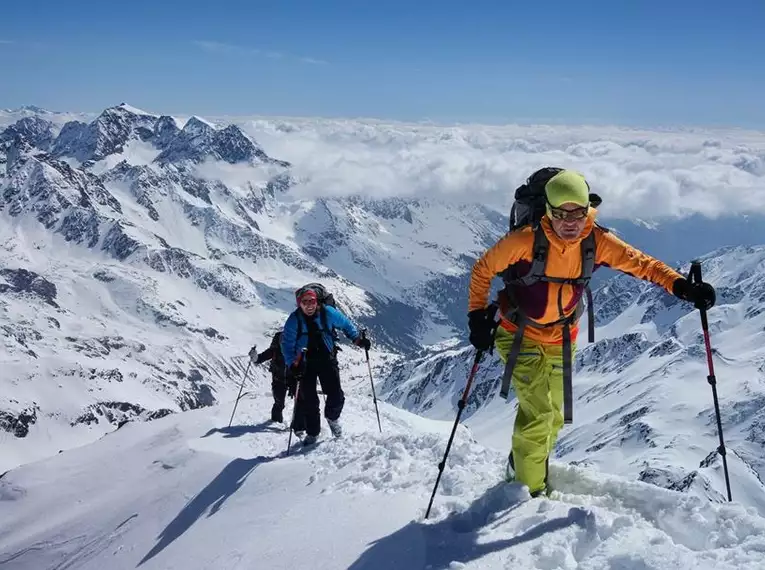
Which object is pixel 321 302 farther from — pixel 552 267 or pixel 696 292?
pixel 696 292

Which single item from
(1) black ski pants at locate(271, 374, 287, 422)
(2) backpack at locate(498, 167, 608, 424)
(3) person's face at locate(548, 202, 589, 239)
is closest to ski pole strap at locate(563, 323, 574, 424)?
(2) backpack at locate(498, 167, 608, 424)

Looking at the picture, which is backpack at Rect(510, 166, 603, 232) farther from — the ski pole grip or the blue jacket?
the blue jacket

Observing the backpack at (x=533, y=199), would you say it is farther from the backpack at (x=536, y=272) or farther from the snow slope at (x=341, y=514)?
the snow slope at (x=341, y=514)

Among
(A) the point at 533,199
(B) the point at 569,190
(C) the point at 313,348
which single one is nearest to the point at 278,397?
(C) the point at 313,348

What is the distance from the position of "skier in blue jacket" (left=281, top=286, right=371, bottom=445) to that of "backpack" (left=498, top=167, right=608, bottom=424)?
19.7 ft

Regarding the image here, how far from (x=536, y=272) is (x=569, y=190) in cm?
108

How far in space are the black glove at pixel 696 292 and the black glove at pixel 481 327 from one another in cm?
240

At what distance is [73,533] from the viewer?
1394cm

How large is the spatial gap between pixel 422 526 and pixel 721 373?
657 ft

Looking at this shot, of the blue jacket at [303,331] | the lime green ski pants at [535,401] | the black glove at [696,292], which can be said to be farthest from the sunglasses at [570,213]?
the blue jacket at [303,331]

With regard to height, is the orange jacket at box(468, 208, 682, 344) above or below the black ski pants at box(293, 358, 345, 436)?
above

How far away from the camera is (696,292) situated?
7.91 m

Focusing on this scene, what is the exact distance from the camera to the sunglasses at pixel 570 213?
7219 millimetres

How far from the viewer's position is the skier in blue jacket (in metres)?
13.5
